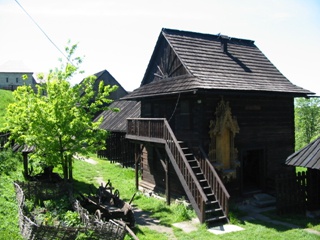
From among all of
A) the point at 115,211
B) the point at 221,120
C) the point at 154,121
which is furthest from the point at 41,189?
the point at 221,120

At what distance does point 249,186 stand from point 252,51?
8.04m

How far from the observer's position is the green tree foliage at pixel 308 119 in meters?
40.0

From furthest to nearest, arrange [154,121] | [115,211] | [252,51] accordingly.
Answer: [252,51] → [154,121] → [115,211]

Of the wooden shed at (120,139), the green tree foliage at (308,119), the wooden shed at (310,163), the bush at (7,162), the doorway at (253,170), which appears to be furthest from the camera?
the green tree foliage at (308,119)

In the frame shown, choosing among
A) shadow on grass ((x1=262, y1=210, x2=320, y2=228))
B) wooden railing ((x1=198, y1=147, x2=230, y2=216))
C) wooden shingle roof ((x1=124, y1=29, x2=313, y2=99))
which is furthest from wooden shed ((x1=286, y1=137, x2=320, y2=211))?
wooden shingle roof ((x1=124, y1=29, x2=313, y2=99))

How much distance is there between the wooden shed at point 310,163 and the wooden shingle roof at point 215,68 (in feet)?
10.9

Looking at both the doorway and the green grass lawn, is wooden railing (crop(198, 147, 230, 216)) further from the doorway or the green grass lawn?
the doorway

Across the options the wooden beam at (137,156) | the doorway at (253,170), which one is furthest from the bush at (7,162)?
the doorway at (253,170)

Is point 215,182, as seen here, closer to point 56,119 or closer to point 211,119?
point 211,119

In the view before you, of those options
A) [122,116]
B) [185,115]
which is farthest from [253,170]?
[122,116]

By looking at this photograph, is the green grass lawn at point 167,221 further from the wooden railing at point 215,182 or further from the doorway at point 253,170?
the doorway at point 253,170

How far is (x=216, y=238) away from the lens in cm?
1002

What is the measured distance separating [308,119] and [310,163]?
106 ft

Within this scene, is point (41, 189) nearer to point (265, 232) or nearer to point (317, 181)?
point (265, 232)
